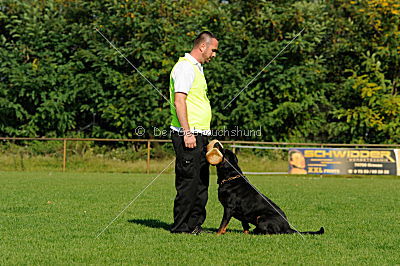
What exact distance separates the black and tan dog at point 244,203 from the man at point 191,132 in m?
0.25

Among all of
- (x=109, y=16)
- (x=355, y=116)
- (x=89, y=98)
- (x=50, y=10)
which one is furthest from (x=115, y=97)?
(x=355, y=116)

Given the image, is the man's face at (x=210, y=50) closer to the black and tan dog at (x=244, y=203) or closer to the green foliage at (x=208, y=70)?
the black and tan dog at (x=244, y=203)

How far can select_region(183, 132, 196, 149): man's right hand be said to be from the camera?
6.35m

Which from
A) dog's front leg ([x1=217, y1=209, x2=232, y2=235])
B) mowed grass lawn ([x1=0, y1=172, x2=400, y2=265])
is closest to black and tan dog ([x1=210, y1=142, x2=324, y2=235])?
dog's front leg ([x1=217, y1=209, x2=232, y2=235])

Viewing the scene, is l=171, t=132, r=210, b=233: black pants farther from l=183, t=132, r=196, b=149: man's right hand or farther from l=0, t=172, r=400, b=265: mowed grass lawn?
l=0, t=172, r=400, b=265: mowed grass lawn

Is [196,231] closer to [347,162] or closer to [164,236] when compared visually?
[164,236]

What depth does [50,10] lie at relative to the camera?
26.7 metres

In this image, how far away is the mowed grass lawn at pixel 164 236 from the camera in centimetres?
524

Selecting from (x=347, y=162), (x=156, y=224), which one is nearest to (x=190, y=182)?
(x=156, y=224)

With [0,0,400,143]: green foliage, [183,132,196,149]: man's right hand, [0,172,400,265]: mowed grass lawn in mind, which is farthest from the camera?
[0,0,400,143]: green foliage

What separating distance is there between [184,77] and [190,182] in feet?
4.10

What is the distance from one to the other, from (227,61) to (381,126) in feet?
25.0

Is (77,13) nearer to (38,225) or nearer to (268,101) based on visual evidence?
(268,101)

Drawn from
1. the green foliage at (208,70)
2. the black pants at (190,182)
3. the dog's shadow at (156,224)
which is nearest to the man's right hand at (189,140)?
the black pants at (190,182)
